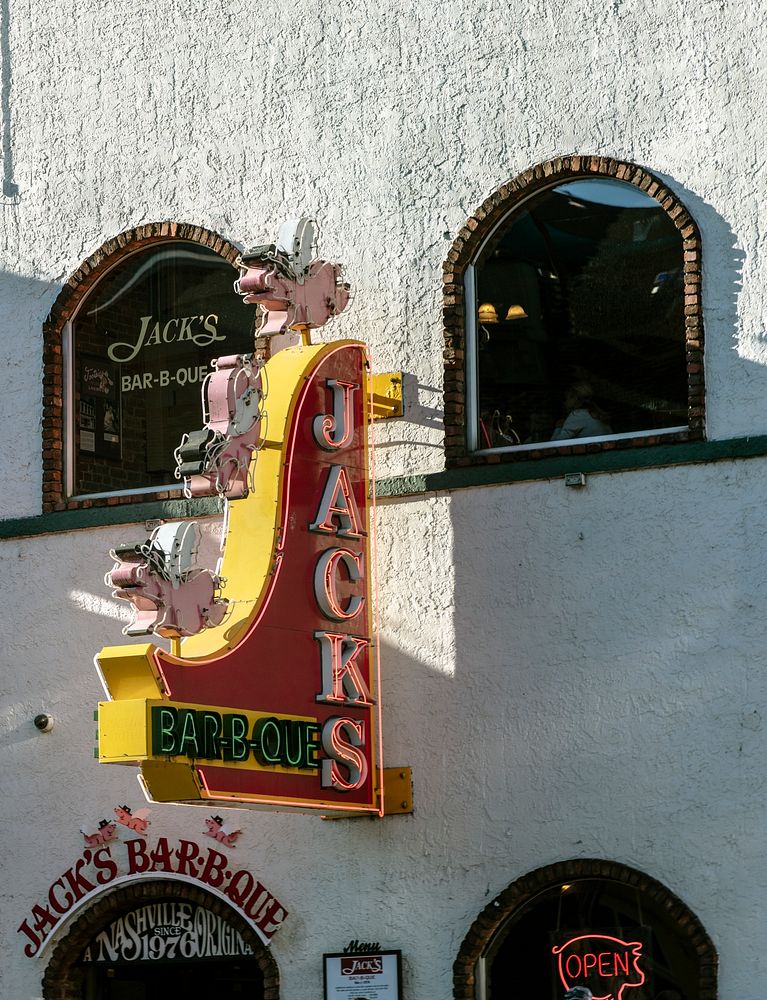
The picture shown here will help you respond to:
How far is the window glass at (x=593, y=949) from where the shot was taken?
1239 cm

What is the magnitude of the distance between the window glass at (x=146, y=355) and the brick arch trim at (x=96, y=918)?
3.00 meters

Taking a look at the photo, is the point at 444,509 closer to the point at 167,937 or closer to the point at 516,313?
the point at 516,313

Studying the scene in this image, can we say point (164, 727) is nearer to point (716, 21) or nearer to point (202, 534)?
point (202, 534)

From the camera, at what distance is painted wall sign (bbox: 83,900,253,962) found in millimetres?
13906

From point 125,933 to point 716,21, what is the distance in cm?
Result: 741

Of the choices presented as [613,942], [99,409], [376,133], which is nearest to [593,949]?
[613,942]

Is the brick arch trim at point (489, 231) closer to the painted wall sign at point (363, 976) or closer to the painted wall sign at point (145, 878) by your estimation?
the painted wall sign at point (145, 878)

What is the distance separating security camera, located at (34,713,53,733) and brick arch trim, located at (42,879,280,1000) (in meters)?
1.27

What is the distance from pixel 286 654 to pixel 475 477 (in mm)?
1872

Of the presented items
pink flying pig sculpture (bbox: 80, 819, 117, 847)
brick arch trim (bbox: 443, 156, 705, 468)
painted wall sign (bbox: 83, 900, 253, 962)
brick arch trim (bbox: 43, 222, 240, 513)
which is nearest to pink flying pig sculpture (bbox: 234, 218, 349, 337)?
brick arch trim (bbox: 443, 156, 705, 468)

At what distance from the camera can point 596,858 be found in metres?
12.6

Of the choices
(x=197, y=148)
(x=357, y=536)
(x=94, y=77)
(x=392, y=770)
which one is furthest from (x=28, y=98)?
(x=392, y=770)

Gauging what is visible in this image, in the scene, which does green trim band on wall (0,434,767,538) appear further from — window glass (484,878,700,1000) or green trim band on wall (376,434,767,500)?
window glass (484,878,700,1000)

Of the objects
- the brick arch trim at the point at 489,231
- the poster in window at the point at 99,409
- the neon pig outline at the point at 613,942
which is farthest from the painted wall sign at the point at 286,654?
the poster in window at the point at 99,409
